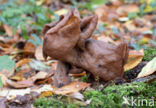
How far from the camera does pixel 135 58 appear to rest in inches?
107

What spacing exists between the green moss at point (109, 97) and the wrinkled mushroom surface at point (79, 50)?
42 centimetres

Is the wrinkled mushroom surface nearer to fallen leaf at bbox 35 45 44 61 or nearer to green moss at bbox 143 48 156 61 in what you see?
green moss at bbox 143 48 156 61

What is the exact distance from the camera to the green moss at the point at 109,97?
5.66 feet

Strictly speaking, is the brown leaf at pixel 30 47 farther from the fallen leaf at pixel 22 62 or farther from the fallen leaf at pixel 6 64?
the fallen leaf at pixel 6 64

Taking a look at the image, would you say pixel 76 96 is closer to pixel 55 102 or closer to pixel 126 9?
pixel 55 102

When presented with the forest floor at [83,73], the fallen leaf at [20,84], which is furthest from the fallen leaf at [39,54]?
the fallen leaf at [20,84]

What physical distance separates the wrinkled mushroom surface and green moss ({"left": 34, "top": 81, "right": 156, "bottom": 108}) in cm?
42

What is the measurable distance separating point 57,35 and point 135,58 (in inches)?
40.6

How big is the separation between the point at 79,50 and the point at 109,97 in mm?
844

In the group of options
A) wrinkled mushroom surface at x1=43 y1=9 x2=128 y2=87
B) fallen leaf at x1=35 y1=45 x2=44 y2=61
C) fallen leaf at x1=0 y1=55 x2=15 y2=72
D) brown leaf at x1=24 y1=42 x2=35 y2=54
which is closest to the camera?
wrinkled mushroom surface at x1=43 y1=9 x2=128 y2=87

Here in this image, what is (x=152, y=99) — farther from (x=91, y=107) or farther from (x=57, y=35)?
(x=57, y=35)

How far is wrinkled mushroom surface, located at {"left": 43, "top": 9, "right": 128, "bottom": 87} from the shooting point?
2248 millimetres

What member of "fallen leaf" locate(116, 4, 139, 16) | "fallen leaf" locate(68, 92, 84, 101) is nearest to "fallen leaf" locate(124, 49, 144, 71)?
"fallen leaf" locate(68, 92, 84, 101)

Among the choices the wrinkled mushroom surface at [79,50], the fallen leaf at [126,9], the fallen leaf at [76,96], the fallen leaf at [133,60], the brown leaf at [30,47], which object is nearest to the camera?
the fallen leaf at [76,96]
